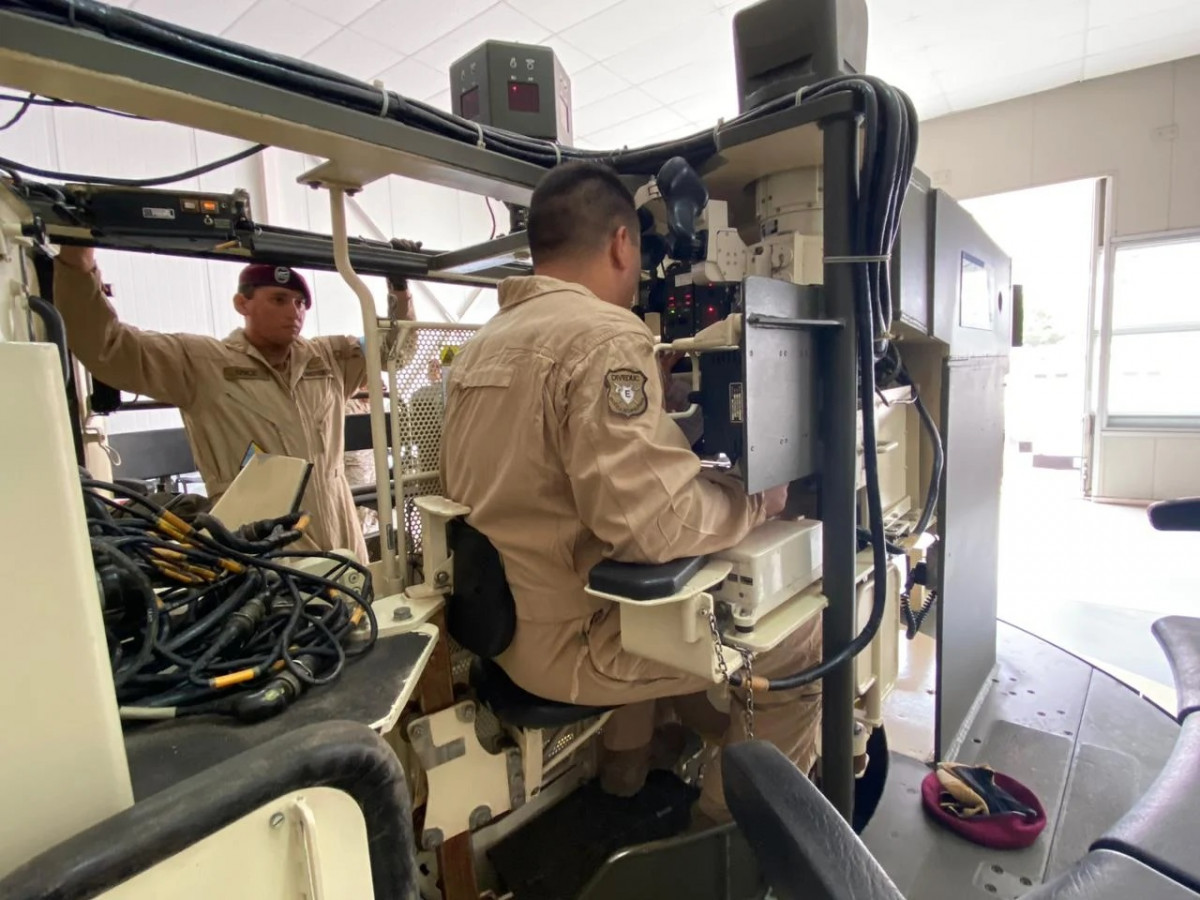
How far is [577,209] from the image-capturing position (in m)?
1.38

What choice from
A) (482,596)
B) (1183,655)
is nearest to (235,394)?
(482,596)

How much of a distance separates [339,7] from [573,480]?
3837 mm

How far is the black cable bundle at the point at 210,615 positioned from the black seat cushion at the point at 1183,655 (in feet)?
4.32

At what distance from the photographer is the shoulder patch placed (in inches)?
43.7

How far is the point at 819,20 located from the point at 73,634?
63.6 inches

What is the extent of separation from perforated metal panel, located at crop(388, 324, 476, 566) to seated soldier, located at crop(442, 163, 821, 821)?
17 centimetres

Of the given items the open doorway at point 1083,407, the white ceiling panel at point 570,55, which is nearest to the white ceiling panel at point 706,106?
the white ceiling panel at point 570,55

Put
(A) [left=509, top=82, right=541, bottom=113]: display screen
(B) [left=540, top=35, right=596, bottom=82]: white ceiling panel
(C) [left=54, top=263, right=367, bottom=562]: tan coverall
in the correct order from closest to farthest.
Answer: (A) [left=509, top=82, right=541, bottom=113]: display screen, (C) [left=54, top=263, right=367, bottom=562]: tan coverall, (B) [left=540, top=35, right=596, bottom=82]: white ceiling panel

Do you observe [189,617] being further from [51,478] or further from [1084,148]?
[1084,148]

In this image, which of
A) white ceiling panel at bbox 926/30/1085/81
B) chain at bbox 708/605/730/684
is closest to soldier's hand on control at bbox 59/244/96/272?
chain at bbox 708/605/730/684

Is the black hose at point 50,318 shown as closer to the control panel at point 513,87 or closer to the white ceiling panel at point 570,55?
the control panel at point 513,87

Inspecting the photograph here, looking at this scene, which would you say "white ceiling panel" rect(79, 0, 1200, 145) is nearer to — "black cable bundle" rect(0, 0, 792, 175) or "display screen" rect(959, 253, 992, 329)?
"display screen" rect(959, 253, 992, 329)

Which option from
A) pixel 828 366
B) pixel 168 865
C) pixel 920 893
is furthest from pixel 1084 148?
pixel 168 865

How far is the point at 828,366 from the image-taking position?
4.33 ft
